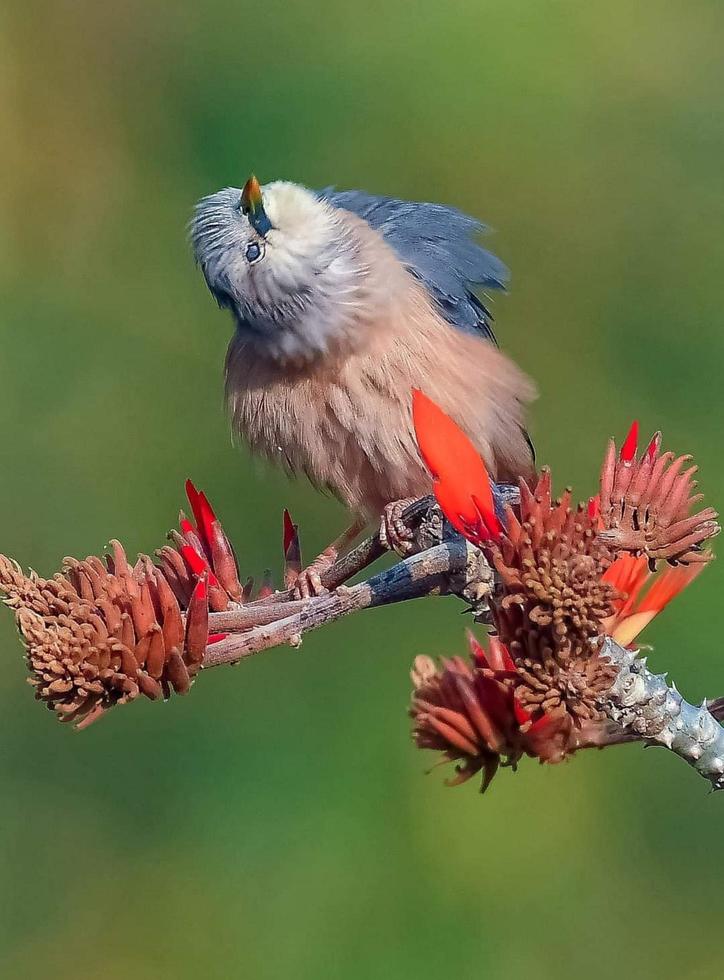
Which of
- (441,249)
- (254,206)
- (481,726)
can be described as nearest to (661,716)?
(481,726)

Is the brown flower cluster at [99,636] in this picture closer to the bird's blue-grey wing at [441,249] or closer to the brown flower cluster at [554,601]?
the brown flower cluster at [554,601]

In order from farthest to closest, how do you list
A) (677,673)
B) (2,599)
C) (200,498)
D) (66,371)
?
(66,371) → (677,673) → (200,498) → (2,599)

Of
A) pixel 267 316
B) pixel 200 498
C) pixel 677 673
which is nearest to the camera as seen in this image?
pixel 200 498

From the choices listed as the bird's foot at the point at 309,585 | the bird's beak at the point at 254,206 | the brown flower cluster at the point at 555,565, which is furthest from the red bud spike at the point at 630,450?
the bird's beak at the point at 254,206

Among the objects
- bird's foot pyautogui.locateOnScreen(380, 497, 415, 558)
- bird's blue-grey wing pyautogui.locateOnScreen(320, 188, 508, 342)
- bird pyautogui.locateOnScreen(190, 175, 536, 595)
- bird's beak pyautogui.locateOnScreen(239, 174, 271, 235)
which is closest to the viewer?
bird's foot pyautogui.locateOnScreen(380, 497, 415, 558)

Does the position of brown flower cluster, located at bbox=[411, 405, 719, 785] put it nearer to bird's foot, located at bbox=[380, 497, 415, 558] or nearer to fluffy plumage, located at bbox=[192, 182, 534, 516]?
bird's foot, located at bbox=[380, 497, 415, 558]

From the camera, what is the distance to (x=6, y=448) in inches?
59.0

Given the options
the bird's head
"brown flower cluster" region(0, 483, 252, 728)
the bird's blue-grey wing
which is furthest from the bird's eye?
"brown flower cluster" region(0, 483, 252, 728)

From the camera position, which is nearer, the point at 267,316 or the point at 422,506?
the point at 422,506

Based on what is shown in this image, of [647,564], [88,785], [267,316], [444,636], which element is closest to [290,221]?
[267,316]

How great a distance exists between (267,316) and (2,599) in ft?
1.51

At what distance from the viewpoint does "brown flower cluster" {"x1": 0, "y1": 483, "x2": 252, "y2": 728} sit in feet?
1.26

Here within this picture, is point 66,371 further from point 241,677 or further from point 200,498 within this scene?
point 200,498

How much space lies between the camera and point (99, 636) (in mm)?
390
